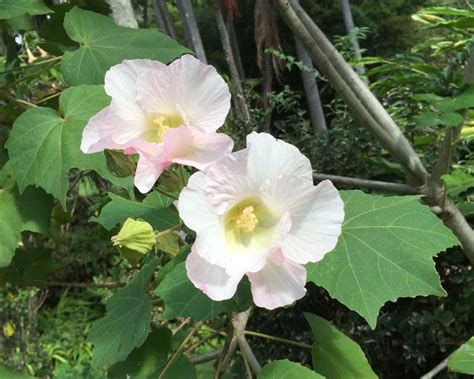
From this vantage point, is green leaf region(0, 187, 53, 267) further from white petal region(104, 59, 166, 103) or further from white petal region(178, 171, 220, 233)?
white petal region(178, 171, 220, 233)

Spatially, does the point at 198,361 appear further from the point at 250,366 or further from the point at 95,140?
the point at 95,140

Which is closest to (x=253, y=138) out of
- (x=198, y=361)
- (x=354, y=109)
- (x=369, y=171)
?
(x=198, y=361)

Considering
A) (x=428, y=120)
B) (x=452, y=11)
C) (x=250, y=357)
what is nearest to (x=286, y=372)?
(x=250, y=357)

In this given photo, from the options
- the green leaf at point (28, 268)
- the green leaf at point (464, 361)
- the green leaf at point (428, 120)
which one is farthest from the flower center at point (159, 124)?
the green leaf at point (428, 120)

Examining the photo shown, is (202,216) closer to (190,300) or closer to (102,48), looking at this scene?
(190,300)

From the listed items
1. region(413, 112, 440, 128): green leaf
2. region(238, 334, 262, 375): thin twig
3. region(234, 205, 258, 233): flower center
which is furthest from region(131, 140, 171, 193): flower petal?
region(413, 112, 440, 128): green leaf

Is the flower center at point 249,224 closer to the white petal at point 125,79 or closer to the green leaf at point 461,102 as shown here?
the white petal at point 125,79
